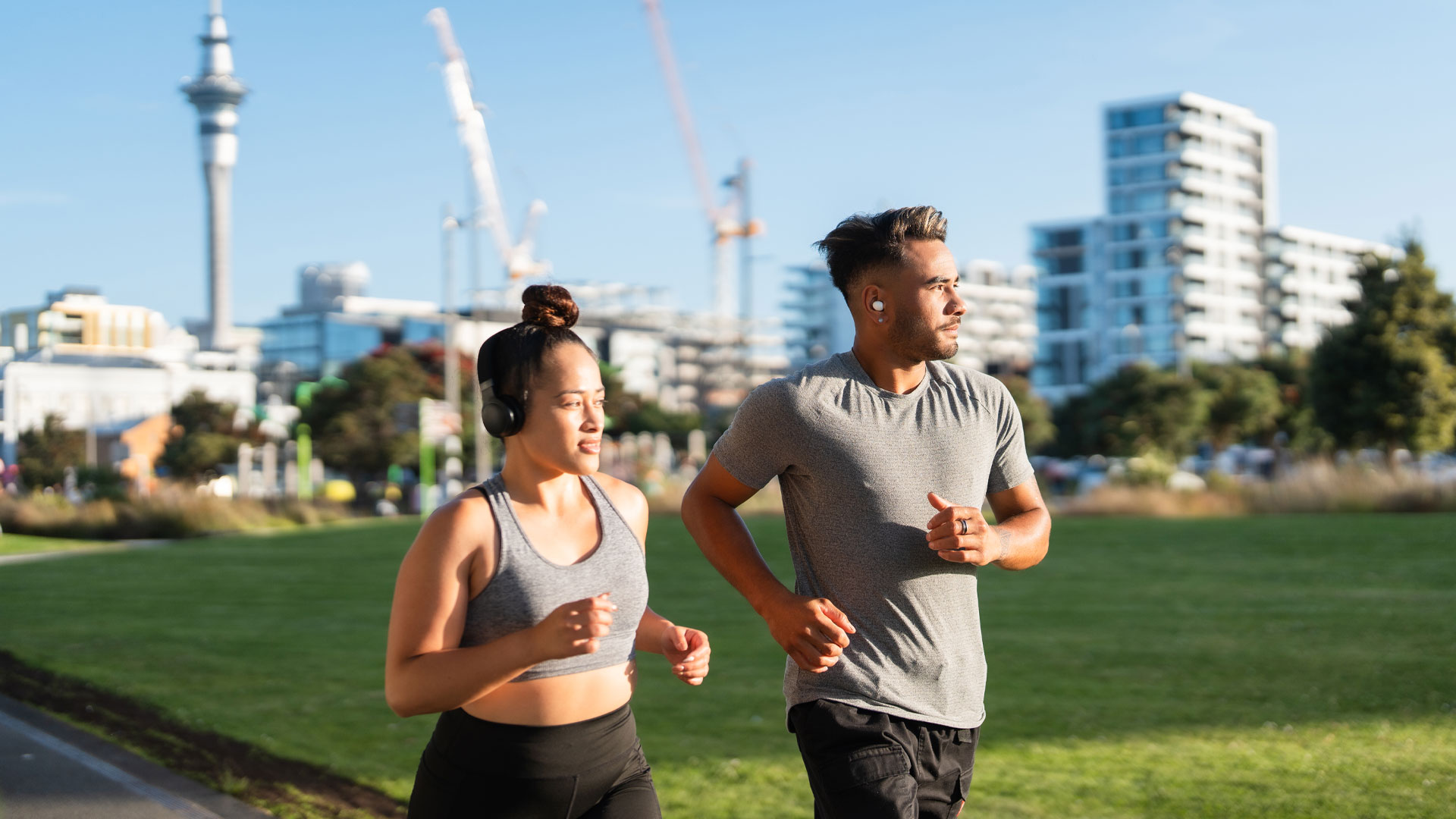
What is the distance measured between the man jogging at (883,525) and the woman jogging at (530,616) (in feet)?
1.36

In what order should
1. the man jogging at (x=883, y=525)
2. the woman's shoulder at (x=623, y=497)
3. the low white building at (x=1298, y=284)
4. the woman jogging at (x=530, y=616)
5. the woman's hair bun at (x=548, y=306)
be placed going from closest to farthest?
the woman jogging at (x=530, y=616)
the woman's hair bun at (x=548, y=306)
the woman's shoulder at (x=623, y=497)
the man jogging at (x=883, y=525)
the low white building at (x=1298, y=284)

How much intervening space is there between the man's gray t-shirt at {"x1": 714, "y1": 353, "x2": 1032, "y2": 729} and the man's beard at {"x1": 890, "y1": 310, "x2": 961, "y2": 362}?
107mm

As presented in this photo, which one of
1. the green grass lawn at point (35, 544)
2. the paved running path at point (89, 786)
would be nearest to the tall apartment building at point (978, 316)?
the green grass lawn at point (35, 544)

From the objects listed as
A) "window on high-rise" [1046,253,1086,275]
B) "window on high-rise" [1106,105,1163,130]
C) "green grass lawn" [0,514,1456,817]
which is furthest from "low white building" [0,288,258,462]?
"window on high-rise" [1106,105,1163,130]

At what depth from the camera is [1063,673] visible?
1003cm

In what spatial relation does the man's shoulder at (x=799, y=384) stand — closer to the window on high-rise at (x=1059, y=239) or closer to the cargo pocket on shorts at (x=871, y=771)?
the cargo pocket on shorts at (x=871, y=771)

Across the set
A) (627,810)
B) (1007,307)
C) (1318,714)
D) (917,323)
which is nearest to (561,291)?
(917,323)

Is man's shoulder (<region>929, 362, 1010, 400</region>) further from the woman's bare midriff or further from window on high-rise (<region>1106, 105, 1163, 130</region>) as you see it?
window on high-rise (<region>1106, 105, 1163, 130</region>)

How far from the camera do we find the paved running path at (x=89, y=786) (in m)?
6.37

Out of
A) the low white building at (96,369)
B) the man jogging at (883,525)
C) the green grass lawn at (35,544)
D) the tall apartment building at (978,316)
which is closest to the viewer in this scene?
the man jogging at (883,525)

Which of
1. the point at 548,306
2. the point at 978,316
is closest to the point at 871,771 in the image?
the point at 548,306

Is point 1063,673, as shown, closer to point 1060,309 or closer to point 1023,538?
point 1023,538

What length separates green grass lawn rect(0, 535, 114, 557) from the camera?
27234 mm

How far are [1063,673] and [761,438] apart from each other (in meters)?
7.13
